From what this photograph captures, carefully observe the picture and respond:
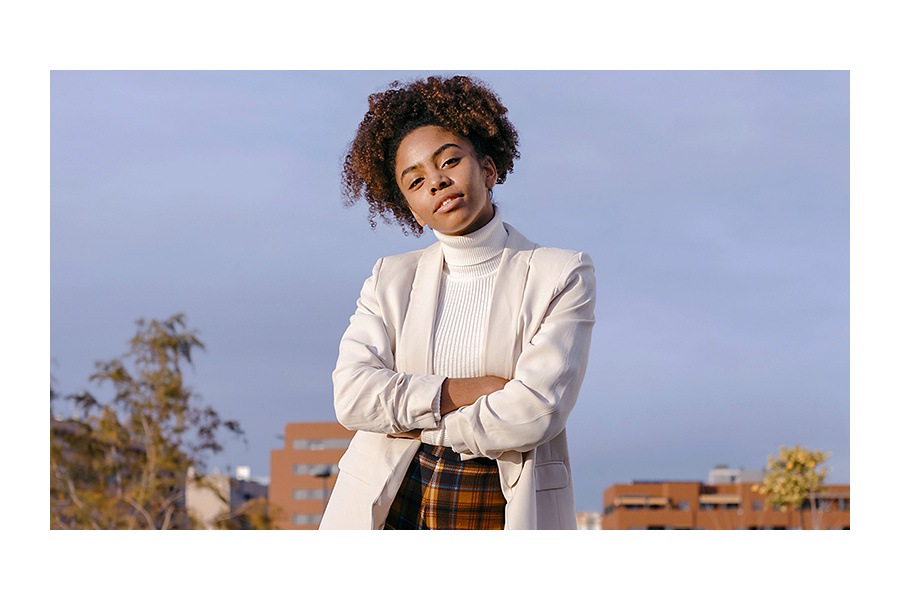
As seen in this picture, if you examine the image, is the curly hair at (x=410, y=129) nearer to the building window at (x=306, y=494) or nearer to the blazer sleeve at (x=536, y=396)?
the blazer sleeve at (x=536, y=396)

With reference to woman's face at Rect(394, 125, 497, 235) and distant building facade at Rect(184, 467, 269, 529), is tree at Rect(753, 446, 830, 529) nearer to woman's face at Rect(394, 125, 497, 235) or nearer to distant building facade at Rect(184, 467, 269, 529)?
distant building facade at Rect(184, 467, 269, 529)

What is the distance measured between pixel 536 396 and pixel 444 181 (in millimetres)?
735

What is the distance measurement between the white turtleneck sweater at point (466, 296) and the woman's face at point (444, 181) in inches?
1.8

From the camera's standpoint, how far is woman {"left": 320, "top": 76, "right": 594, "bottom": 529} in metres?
3.36

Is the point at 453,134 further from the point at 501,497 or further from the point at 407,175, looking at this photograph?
the point at 501,497

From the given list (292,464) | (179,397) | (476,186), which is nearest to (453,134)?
(476,186)

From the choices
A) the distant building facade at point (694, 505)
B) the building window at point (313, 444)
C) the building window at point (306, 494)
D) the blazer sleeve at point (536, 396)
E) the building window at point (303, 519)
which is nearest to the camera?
the blazer sleeve at point (536, 396)

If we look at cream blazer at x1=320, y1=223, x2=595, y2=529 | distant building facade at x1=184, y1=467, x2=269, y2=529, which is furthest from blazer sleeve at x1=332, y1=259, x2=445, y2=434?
distant building facade at x1=184, y1=467, x2=269, y2=529

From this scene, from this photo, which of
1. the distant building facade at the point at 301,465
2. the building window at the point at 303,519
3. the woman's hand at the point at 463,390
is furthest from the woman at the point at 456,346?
the distant building facade at the point at 301,465

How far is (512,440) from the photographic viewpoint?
3.30 meters

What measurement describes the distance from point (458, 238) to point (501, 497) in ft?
2.64

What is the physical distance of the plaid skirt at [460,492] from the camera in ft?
11.3

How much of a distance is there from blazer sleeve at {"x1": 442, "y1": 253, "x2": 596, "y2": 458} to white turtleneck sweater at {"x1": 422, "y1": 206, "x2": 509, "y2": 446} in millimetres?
178

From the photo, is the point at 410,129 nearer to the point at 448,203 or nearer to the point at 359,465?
the point at 448,203
